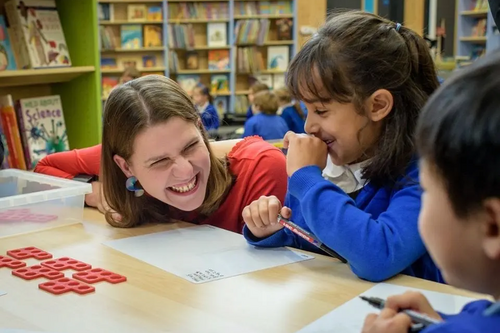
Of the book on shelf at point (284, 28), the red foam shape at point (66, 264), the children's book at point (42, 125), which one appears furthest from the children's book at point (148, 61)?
the red foam shape at point (66, 264)

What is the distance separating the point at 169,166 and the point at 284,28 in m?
6.46

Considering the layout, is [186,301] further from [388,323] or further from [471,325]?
[471,325]

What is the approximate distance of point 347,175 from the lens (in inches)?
54.4

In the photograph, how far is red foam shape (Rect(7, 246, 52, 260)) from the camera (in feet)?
4.42

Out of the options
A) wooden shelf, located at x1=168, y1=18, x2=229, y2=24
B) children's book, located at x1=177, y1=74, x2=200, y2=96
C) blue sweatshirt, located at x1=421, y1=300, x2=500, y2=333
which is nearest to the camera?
blue sweatshirt, located at x1=421, y1=300, x2=500, y2=333

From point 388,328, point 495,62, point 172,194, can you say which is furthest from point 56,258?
point 495,62

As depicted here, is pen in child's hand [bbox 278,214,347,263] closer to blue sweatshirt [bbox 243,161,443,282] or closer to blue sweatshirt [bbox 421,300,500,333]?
blue sweatshirt [bbox 243,161,443,282]

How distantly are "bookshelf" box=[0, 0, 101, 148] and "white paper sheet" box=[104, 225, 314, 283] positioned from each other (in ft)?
4.76

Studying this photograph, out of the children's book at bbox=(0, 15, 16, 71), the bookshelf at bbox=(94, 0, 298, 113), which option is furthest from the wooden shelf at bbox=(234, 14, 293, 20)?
the children's book at bbox=(0, 15, 16, 71)

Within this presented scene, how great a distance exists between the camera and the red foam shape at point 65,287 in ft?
3.67

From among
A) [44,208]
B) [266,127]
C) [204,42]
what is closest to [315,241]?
[44,208]

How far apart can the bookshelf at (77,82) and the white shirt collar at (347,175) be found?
1.64 metres

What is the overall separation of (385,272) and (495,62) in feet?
1.92

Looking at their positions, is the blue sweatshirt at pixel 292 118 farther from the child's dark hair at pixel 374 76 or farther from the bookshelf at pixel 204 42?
the child's dark hair at pixel 374 76
